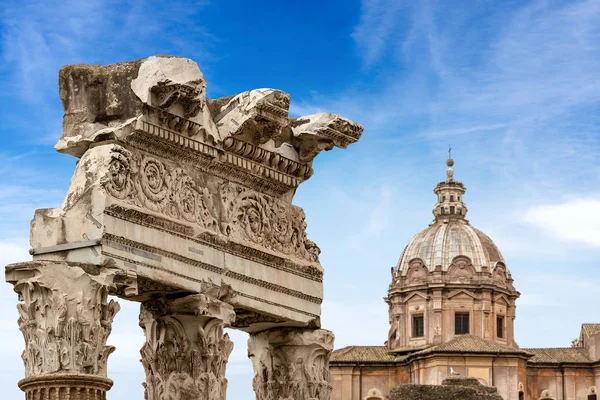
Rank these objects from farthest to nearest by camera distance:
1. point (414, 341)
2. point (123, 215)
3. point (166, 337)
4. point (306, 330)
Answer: point (414, 341) < point (306, 330) < point (166, 337) < point (123, 215)

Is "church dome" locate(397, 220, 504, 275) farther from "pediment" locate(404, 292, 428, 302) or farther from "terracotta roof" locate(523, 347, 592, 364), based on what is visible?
"terracotta roof" locate(523, 347, 592, 364)

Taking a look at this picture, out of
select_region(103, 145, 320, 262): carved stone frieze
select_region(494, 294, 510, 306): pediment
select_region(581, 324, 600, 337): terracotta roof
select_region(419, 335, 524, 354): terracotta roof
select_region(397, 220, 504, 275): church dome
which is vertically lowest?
select_region(103, 145, 320, 262): carved stone frieze

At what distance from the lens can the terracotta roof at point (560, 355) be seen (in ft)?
276

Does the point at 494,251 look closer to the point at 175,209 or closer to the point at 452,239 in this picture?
the point at 452,239

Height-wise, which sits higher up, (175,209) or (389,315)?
(389,315)

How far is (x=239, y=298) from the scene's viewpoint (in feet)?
47.5

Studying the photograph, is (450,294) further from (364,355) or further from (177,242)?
(177,242)

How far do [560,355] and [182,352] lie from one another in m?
72.5

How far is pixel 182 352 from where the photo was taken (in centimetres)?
1438

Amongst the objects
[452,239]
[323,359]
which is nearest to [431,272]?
[452,239]

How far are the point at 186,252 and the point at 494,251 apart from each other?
7344 cm

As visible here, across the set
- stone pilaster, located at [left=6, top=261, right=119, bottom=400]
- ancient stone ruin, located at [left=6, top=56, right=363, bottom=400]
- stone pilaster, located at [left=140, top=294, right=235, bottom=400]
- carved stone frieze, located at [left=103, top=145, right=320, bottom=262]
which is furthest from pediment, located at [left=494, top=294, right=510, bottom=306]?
stone pilaster, located at [left=6, top=261, right=119, bottom=400]

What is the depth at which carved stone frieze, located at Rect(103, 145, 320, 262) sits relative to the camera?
527 inches

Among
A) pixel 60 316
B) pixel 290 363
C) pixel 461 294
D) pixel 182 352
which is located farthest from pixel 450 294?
pixel 60 316
